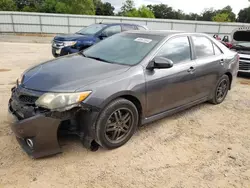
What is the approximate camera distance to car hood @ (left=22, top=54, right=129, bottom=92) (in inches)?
105

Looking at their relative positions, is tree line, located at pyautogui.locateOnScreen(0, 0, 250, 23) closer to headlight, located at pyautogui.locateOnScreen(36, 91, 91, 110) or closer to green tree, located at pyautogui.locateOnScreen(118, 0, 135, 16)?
green tree, located at pyautogui.locateOnScreen(118, 0, 135, 16)

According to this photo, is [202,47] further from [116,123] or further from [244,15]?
[244,15]

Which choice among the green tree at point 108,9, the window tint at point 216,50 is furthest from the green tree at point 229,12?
the window tint at point 216,50

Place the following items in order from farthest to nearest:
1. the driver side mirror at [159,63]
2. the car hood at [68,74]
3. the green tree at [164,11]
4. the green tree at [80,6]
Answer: the green tree at [164,11], the green tree at [80,6], the driver side mirror at [159,63], the car hood at [68,74]

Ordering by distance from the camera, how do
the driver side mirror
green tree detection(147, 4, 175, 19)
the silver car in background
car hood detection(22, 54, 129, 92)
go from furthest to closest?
green tree detection(147, 4, 175, 19)
the silver car in background
the driver side mirror
car hood detection(22, 54, 129, 92)

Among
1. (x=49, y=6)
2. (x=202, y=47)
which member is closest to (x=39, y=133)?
(x=202, y=47)

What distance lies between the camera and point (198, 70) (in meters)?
3.98

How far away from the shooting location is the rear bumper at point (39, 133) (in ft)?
8.18

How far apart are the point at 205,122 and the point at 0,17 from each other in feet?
74.7

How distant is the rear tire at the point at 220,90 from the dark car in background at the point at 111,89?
1.45ft

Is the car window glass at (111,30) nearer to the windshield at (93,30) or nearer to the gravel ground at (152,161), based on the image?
the windshield at (93,30)

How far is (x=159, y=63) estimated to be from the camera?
317cm

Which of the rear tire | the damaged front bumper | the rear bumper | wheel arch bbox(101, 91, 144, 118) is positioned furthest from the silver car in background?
the rear bumper

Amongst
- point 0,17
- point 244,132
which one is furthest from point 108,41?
point 0,17
